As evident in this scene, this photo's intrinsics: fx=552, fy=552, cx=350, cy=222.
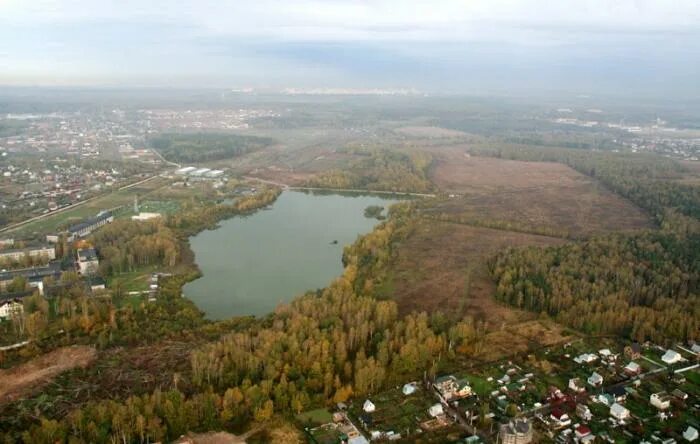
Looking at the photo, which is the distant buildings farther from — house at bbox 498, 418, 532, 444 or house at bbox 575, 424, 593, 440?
house at bbox 575, 424, 593, 440

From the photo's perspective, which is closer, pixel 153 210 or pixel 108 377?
pixel 108 377

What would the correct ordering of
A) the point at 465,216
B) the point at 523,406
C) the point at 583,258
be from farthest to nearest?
the point at 465,216
the point at 583,258
the point at 523,406

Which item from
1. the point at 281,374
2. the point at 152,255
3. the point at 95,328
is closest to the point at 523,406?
the point at 281,374

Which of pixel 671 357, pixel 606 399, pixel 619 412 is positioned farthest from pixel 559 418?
pixel 671 357

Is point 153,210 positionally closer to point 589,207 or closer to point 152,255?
point 152,255

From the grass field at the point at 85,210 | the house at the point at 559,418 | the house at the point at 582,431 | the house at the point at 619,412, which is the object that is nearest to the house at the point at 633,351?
the house at the point at 619,412

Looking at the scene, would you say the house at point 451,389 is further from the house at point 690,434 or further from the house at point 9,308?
the house at point 9,308

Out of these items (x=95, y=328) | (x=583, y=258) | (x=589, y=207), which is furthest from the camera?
(x=589, y=207)
